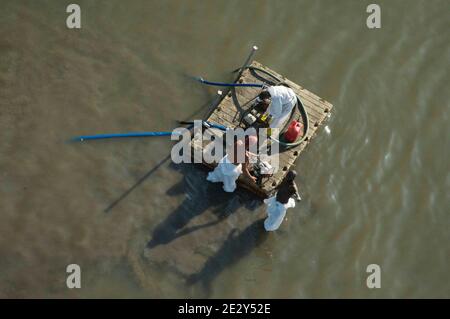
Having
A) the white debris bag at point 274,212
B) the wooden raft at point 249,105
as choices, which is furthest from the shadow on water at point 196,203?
the white debris bag at point 274,212

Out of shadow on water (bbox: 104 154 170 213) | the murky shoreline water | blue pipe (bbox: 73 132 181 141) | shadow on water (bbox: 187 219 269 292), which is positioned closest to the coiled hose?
the murky shoreline water

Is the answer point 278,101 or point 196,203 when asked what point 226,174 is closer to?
point 196,203

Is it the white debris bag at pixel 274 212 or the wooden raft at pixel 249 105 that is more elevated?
the wooden raft at pixel 249 105

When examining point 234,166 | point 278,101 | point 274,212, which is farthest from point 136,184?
point 278,101

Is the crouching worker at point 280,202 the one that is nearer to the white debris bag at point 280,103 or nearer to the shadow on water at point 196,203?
the shadow on water at point 196,203

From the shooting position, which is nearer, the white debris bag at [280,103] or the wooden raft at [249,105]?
the white debris bag at [280,103]

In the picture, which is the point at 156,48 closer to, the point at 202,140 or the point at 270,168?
the point at 202,140

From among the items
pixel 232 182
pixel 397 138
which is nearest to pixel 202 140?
pixel 232 182

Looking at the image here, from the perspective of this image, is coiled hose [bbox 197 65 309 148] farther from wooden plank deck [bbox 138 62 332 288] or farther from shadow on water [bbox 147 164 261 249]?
shadow on water [bbox 147 164 261 249]
